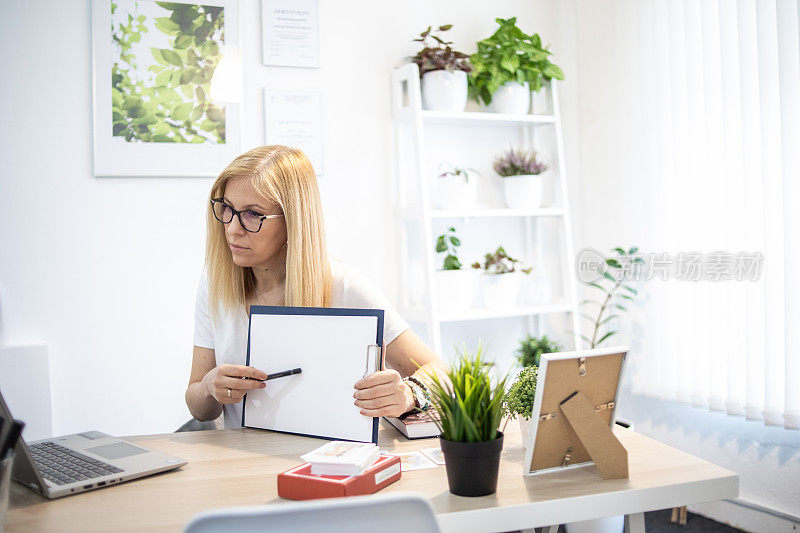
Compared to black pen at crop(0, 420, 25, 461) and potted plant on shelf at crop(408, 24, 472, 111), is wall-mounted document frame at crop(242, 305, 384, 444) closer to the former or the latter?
black pen at crop(0, 420, 25, 461)

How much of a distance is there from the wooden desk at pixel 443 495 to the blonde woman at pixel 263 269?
398 millimetres

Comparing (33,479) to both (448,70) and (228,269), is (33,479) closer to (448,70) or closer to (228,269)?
(228,269)

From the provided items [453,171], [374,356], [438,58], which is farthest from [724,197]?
[374,356]

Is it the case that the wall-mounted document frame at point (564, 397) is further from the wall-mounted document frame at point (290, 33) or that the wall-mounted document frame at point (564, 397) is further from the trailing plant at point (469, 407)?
the wall-mounted document frame at point (290, 33)

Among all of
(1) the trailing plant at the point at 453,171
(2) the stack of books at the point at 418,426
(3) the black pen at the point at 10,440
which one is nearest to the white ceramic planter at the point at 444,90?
(1) the trailing plant at the point at 453,171

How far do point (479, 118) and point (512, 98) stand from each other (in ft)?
0.63

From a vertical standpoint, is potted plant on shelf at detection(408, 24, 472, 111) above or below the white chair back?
above

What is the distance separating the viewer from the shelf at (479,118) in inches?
107

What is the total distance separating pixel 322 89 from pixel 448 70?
541 mm

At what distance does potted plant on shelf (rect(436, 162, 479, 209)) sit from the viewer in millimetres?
2777

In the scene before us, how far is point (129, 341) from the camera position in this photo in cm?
254

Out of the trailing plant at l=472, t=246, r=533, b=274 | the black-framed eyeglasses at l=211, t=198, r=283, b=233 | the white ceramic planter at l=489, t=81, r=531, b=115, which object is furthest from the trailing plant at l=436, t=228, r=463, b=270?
the black-framed eyeglasses at l=211, t=198, r=283, b=233

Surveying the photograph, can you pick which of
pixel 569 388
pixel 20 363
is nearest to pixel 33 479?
pixel 569 388

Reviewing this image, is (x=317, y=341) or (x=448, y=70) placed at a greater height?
(x=448, y=70)
